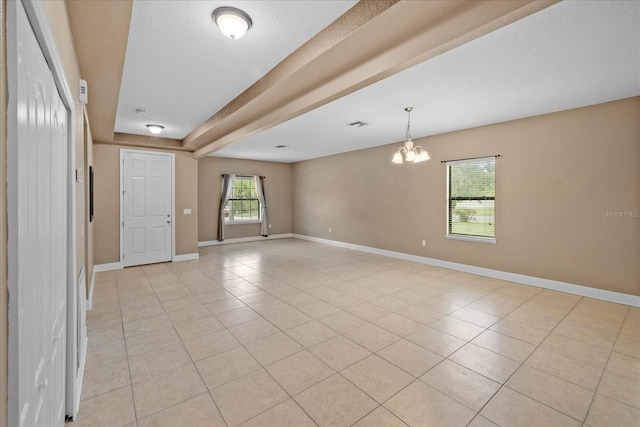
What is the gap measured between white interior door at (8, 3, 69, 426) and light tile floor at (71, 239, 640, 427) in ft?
2.62

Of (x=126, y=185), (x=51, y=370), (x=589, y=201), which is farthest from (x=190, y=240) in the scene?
(x=589, y=201)

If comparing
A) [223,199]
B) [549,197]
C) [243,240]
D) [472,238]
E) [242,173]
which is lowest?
[243,240]

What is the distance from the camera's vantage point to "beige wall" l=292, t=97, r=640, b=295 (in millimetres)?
3645

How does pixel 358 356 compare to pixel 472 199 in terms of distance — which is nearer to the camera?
pixel 358 356

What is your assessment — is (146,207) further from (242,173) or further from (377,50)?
(377,50)

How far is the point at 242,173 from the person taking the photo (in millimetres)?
8688

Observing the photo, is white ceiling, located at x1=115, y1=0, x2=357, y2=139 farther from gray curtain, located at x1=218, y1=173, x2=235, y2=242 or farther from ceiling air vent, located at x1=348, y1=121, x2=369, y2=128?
gray curtain, located at x1=218, y1=173, x2=235, y2=242

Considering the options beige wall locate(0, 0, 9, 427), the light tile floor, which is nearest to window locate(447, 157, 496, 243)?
the light tile floor

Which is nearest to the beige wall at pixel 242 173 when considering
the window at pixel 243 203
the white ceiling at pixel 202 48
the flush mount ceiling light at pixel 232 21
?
the window at pixel 243 203

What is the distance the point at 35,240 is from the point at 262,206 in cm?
801

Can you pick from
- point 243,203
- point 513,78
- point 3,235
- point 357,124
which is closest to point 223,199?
point 243,203

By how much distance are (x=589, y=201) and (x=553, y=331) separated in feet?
6.87

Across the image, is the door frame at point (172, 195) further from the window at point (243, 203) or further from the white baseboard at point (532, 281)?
the white baseboard at point (532, 281)

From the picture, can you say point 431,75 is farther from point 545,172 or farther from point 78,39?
point 78,39
